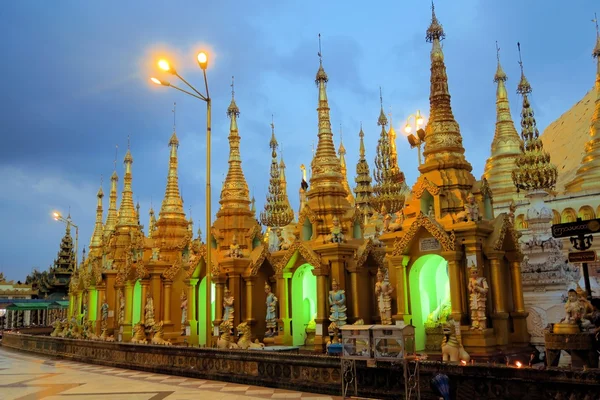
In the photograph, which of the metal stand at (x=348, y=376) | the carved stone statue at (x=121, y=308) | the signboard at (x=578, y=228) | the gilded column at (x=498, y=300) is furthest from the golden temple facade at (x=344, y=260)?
the metal stand at (x=348, y=376)

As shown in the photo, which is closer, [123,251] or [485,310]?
[485,310]

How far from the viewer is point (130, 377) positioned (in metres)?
16.6

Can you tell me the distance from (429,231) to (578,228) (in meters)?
4.86

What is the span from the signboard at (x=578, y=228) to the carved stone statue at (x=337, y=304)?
815 centimetres

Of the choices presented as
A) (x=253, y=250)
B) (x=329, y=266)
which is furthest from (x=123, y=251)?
(x=329, y=266)

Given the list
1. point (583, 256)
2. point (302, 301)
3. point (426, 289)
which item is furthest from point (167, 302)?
point (583, 256)

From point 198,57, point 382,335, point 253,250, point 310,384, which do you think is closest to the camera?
point 382,335

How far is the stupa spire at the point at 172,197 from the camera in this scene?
98.8 feet

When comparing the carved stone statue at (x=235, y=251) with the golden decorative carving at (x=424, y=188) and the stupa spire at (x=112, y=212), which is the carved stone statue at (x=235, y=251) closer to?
the golden decorative carving at (x=424, y=188)

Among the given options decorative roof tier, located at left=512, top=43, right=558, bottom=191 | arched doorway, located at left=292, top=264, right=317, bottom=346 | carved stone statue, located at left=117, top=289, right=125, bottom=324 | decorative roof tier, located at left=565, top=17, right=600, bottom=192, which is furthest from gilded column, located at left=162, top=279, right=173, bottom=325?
decorative roof tier, located at left=565, top=17, right=600, bottom=192

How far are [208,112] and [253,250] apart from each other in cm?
928

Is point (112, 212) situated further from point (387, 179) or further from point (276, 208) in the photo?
point (387, 179)

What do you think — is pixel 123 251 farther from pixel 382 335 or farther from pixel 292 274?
pixel 382 335

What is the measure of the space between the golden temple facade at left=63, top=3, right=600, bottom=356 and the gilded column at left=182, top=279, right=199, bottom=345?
6cm
